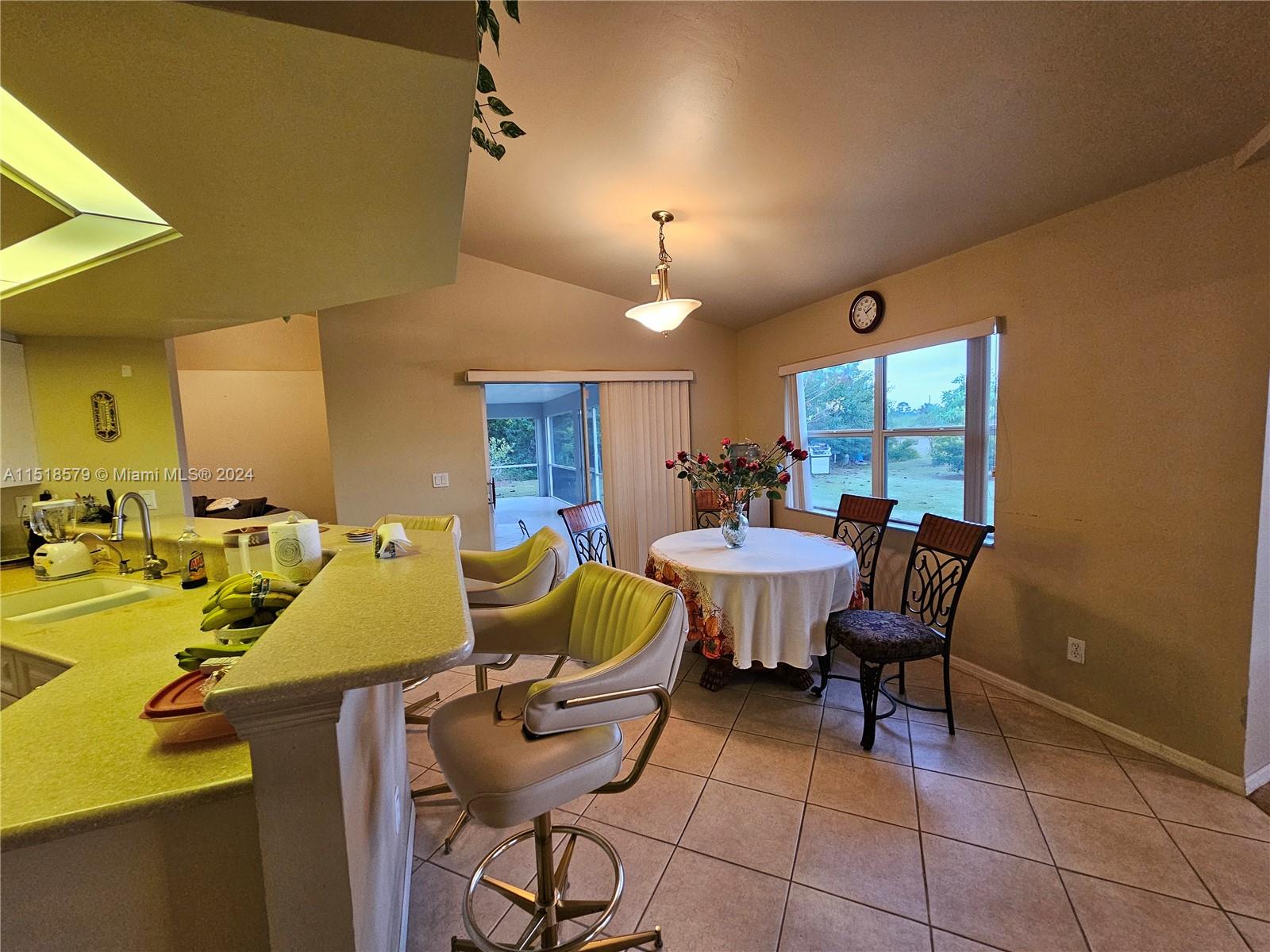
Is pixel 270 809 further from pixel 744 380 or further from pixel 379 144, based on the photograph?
pixel 744 380

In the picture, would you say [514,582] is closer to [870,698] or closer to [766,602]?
[766,602]

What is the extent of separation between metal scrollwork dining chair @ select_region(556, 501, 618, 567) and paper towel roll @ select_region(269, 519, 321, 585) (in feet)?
5.55

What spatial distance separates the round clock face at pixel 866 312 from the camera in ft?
9.74

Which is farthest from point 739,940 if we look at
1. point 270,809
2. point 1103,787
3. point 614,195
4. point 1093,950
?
point 614,195

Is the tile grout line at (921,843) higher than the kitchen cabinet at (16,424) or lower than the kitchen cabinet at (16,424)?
lower

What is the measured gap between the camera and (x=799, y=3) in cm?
130

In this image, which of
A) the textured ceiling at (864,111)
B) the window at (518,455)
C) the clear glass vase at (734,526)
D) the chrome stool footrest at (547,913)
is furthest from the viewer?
the window at (518,455)

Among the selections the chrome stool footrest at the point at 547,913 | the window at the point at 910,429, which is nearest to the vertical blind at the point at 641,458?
the window at the point at 910,429

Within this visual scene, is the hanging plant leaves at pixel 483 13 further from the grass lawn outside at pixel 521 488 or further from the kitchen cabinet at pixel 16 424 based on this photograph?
the grass lawn outside at pixel 521 488

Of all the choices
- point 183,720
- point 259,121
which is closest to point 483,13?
point 259,121

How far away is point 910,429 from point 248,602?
3.25 meters

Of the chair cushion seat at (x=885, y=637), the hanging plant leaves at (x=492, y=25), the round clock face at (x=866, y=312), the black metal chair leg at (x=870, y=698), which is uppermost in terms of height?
the hanging plant leaves at (x=492, y=25)

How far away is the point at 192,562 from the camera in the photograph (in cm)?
170

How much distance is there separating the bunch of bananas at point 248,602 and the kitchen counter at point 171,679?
92 mm
